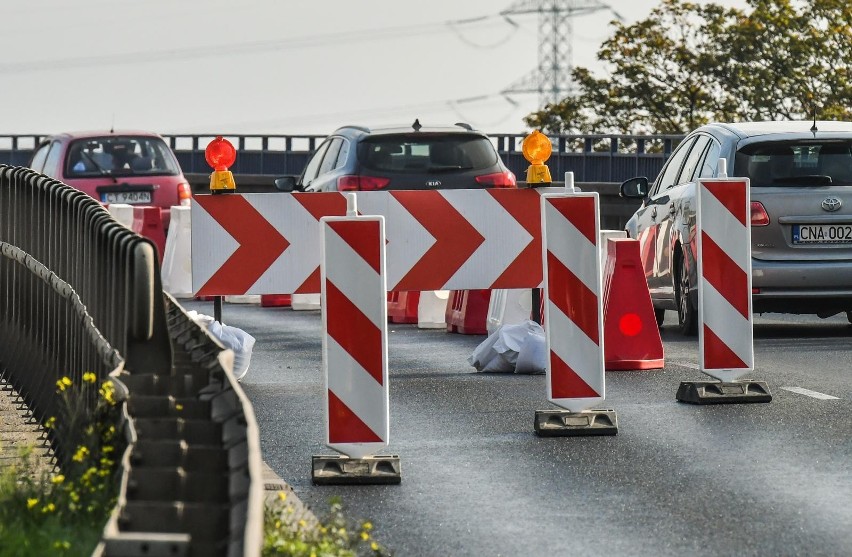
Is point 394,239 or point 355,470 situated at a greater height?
point 394,239

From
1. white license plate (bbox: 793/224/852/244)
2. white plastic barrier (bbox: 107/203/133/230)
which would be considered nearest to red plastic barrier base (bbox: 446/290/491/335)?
white license plate (bbox: 793/224/852/244)

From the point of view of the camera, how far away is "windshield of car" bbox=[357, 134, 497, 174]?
20.8 meters

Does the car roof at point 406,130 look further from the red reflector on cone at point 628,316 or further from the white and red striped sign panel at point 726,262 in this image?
the white and red striped sign panel at point 726,262

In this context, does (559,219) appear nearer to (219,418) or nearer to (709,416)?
(709,416)

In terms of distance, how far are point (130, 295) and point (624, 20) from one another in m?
54.8

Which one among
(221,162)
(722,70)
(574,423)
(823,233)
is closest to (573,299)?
(574,423)

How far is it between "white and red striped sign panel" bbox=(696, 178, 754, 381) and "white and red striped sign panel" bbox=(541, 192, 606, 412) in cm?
110

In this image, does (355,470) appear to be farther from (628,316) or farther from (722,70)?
(722,70)

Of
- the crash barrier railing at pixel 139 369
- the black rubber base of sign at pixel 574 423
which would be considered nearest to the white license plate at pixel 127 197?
the crash barrier railing at pixel 139 369

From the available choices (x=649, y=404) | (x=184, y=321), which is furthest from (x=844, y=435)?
(x=184, y=321)

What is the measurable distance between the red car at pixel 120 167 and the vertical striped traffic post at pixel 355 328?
19025 millimetres

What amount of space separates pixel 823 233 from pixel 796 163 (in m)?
0.64

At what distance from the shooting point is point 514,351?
13.2m

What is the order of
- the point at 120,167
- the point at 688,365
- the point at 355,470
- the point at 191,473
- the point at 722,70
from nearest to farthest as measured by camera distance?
the point at 191,473
the point at 355,470
the point at 688,365
the point at 120,167
the point at 722,70
